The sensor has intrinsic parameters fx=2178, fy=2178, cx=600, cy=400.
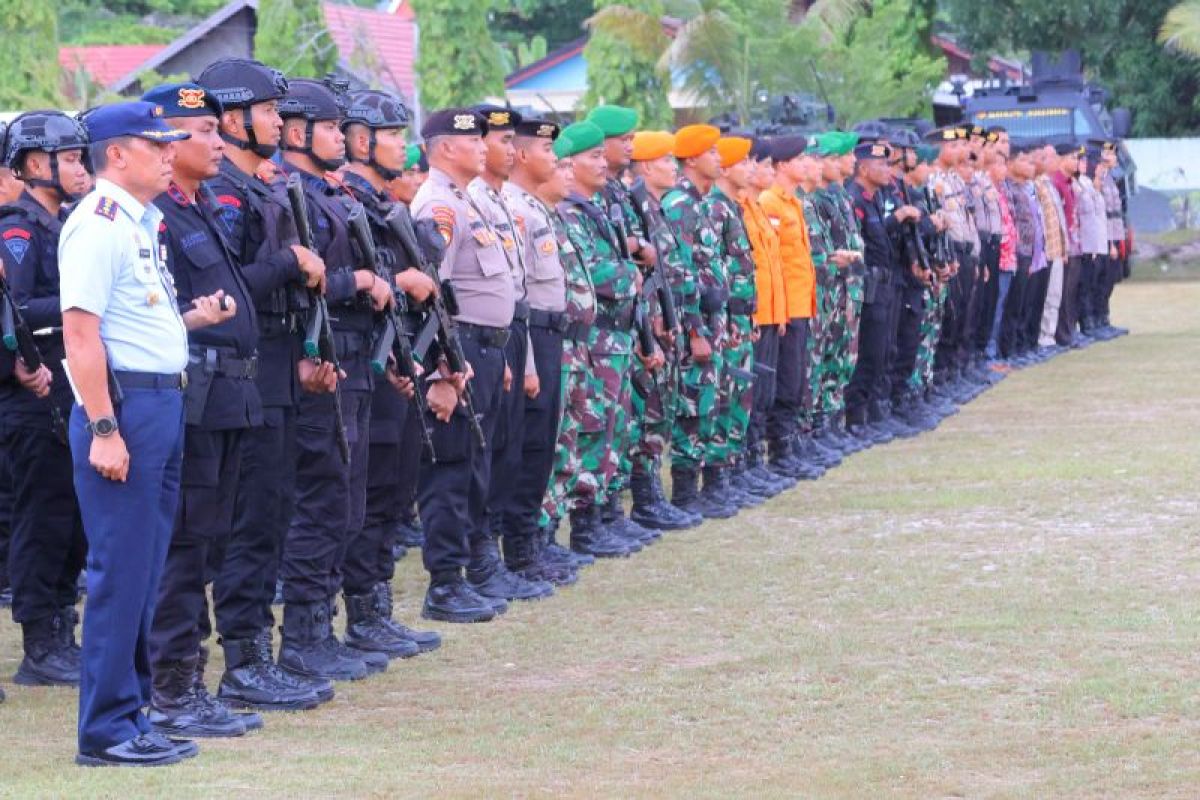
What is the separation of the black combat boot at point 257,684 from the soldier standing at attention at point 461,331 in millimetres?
1668

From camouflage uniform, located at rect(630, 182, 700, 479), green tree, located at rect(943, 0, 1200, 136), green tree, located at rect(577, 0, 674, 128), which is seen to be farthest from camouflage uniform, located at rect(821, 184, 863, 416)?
green tree, located at rect(943, 0, 1200, 136)

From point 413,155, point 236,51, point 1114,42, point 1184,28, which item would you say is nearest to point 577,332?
point 413,155

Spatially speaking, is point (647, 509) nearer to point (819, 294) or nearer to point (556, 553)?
point (556, 553)

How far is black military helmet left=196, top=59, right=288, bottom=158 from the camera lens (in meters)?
7.20

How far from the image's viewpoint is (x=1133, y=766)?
6.23 meters

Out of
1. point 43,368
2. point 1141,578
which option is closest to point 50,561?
point 43,368

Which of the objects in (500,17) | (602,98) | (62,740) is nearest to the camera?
(62,740)

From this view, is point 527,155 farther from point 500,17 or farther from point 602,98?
point 500,17

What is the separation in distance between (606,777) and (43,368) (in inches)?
118

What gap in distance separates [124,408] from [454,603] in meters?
3.06

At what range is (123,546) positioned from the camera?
6246 millimetres

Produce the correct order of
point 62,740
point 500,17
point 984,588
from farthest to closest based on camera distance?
point 500,17, point 984,588, point 62,740

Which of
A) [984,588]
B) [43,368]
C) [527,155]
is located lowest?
[984,588]

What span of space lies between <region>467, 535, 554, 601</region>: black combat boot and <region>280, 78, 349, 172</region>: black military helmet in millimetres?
2257
